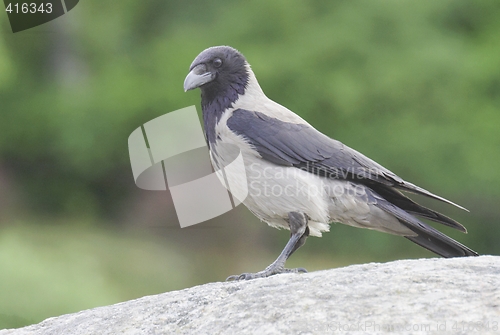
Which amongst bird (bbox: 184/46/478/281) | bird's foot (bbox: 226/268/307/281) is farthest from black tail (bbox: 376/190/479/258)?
bird's foot (bbox: 226/268/307/281)

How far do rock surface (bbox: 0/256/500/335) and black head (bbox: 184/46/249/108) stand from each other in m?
1.62

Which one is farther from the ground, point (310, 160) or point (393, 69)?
point (393, 69)

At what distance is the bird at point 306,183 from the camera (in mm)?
4109

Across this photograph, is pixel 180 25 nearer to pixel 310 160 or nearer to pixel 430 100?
pixel 430 100

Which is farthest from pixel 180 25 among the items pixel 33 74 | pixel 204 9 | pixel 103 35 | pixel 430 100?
pixel 430 100

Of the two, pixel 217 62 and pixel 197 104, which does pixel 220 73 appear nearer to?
pixel 217 62

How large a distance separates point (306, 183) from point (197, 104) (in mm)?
4105

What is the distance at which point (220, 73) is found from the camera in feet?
15.2

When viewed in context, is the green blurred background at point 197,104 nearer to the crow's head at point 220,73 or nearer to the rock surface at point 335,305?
the crow's head at point 220,73

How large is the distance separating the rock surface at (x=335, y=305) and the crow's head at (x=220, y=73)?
5.42 feet

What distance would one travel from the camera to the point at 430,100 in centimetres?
822

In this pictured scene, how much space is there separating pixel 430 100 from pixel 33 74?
18.4 feet

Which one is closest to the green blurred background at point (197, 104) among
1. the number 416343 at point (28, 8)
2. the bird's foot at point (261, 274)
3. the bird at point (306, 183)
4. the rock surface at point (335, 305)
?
the number 416343 at point (28, 8)

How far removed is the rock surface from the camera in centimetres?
262
